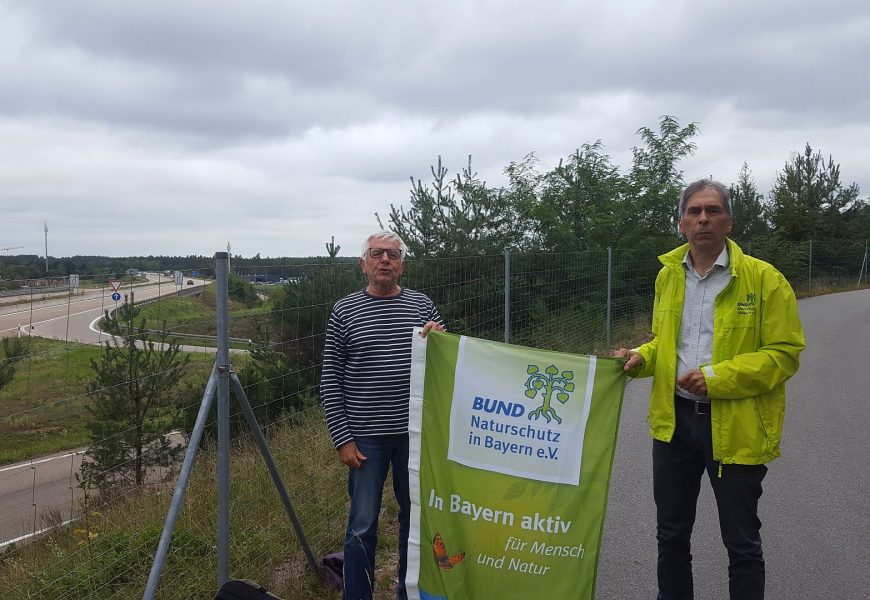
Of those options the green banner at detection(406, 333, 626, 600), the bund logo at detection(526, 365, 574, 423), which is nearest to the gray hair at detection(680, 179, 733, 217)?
the green banner at detection(406, 333, 626, 600)

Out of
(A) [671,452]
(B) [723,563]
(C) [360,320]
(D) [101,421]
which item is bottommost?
(B) [723,563]

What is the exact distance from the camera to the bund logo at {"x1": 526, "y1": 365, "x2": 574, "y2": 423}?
9.68ft

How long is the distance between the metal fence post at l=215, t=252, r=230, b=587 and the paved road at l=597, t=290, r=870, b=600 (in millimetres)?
1967

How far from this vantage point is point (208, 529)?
13.5ft

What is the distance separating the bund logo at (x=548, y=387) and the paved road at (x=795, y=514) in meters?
1.35

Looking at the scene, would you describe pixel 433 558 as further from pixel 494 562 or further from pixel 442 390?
pixel 442 390

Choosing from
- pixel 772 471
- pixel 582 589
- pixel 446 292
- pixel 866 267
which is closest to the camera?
pixel 582 589

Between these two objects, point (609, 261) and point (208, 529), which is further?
point (609, 261)

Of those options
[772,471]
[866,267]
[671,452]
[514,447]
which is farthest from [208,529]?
[866,267]

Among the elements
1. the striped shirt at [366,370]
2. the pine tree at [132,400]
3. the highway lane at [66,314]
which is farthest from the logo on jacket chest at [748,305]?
the pine tree at [132,400]

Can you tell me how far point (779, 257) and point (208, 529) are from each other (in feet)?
75.6

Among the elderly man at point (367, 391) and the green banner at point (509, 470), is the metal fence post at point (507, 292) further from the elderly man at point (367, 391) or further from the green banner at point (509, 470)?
the green banner at point (509, 470)

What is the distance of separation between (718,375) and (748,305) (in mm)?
324

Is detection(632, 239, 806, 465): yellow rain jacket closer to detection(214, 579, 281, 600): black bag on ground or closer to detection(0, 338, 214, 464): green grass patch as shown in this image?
detection(214, 579, 281, 600): black bag on ground
